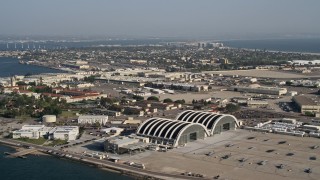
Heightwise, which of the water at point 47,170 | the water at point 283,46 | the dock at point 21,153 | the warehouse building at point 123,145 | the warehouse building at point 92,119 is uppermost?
the water at point 283,46

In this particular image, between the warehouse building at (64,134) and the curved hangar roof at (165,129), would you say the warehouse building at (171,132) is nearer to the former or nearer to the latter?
the curved hangar roof at (165,129)

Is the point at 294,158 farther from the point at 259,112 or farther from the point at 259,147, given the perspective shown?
the point at 259,112

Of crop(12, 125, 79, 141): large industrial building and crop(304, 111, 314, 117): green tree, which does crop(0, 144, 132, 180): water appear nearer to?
crop(12, 125, 79, 141): large industrial building

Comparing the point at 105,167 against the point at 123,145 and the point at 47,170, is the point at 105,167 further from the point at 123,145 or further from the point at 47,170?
the point at 47,170

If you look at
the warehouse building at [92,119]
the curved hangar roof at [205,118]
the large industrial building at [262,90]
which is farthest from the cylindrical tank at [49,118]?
the large industrial building at [262,90]

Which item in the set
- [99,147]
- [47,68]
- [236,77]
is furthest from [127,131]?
[47,68]

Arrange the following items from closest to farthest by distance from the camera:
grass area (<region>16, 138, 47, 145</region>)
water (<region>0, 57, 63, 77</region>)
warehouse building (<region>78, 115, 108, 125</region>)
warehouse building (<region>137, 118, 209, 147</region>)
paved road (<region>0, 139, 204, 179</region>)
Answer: paved road (<region>0, 139, 204, 179</region>) → warehouse building (<region>137, 118, 209, 147</region>) → grass area (<region>16, 138, 47, 145</region>) → warehouse building (<region>78, 115, 108, 125</region>) → water (<region>0, 57, 63, 77</region>)

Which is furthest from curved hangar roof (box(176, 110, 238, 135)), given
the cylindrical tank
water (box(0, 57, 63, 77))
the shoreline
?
water (box(0, 57, 63, 77))
